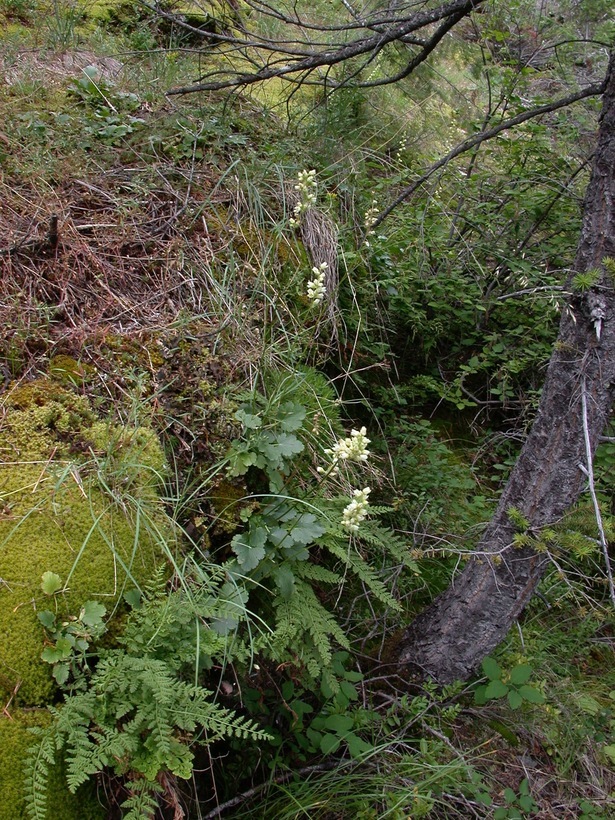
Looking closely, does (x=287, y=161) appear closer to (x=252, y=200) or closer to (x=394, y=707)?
(x=252, y=200)

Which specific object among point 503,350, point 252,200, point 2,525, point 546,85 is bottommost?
point 2,525

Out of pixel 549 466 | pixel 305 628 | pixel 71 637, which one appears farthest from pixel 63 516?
pixel 549 466

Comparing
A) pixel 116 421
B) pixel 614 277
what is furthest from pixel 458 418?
pixel 116 421

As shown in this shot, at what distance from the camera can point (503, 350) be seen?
4.29 meters

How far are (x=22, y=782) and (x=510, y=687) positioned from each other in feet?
6.24

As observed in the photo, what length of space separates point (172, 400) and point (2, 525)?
81cm

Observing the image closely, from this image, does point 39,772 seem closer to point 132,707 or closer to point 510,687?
point 132,707

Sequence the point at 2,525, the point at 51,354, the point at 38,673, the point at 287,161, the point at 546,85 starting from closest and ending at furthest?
the point at 38,673
the point at 2,525
the point at 51,354
the point at 287,161
the point at 546,85

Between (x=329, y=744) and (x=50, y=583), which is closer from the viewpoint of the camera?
(x=50, y=583)

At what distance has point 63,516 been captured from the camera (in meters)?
1.86

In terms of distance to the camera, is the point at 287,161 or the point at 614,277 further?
the point at 287,161

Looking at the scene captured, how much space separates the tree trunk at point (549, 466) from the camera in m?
2.12

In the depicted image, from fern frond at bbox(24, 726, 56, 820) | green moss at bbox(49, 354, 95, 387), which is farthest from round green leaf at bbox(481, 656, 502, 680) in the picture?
green moss at bbox(49, 354, 95, 387)

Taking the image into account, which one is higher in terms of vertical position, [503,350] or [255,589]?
[503,350]
